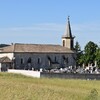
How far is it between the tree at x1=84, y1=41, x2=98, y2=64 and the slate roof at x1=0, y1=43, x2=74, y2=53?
13.5 feet

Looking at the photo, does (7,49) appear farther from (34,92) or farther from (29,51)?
(34,92)

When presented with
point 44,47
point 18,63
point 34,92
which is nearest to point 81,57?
point 44,47

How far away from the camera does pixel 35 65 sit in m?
107

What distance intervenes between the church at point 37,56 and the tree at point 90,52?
3231mm

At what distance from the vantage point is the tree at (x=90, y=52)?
110m

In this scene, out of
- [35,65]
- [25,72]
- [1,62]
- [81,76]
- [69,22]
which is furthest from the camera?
[69,22]

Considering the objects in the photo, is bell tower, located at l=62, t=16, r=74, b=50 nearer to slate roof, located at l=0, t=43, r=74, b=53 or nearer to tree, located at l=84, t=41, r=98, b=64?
slate roof, located at l=0, t=43, r=74, b=53

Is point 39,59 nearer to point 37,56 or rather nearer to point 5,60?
point 37,56

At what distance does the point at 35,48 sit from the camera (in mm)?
106188

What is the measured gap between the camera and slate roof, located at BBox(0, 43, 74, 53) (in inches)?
4102

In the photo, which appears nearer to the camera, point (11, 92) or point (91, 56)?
point (11, 92)

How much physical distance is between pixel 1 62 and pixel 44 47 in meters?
12.3

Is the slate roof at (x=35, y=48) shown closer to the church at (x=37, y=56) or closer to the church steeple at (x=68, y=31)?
the church at (x=37, y=56)

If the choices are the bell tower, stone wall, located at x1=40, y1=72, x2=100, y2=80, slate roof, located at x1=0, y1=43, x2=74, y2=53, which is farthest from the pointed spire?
stone wall, located at x1=40, y1=72, x2=100, y2=80
